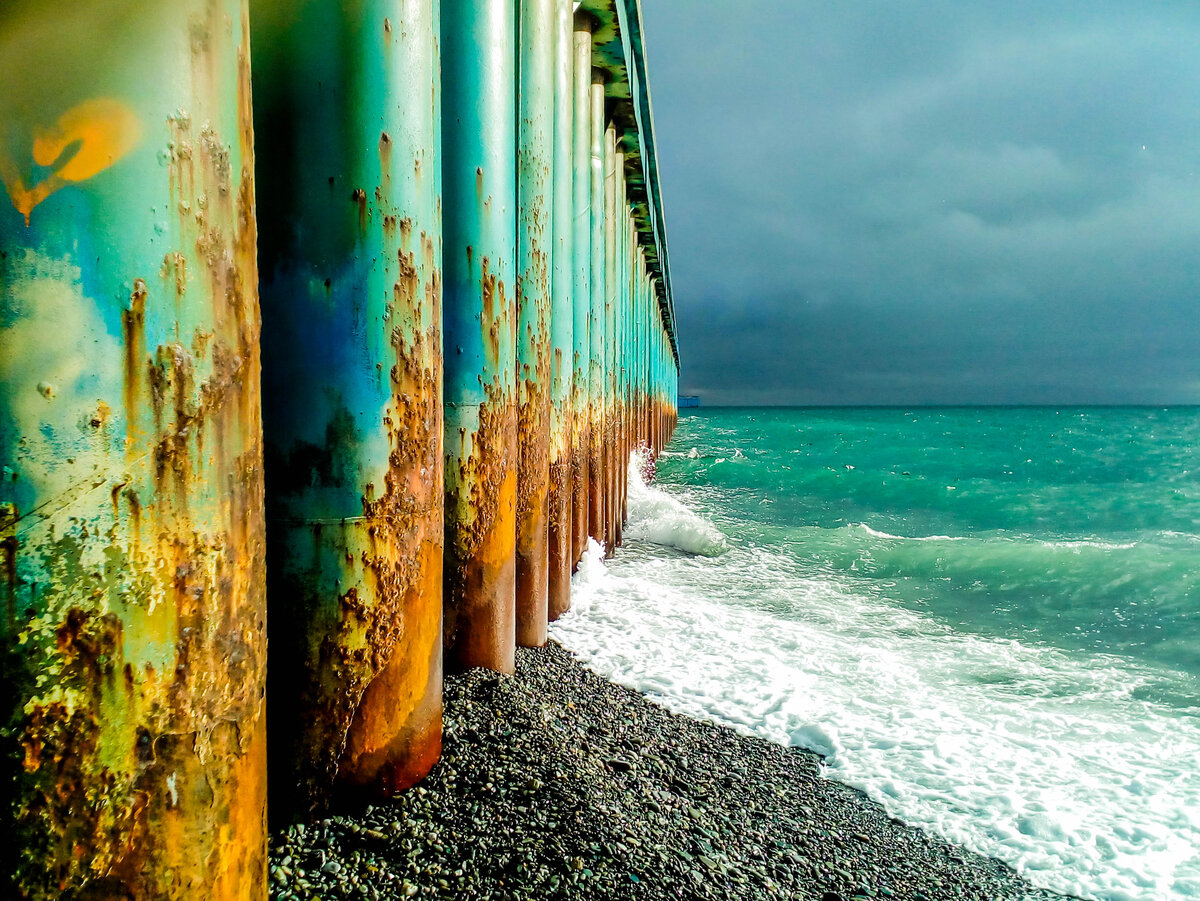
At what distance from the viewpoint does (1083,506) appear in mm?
19656

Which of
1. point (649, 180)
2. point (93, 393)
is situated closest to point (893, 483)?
point (649, 180)

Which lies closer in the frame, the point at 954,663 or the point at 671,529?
the point at 954,663

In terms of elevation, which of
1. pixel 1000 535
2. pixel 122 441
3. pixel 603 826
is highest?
pixel 122 441

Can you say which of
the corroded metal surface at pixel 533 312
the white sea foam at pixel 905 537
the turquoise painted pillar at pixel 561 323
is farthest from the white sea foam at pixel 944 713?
the white sea foam at pixel 905 537

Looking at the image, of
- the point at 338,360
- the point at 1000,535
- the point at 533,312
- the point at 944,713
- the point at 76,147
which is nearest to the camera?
the point at 76,147

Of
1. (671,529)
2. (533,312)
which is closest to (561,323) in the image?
(533,312)

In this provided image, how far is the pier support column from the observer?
10.5 ft

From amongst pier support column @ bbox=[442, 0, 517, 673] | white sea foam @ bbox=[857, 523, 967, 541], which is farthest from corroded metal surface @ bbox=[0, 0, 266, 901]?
white sea foam @ bbox=[857, 523, 967, 541]

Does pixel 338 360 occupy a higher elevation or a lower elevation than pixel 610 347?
lower

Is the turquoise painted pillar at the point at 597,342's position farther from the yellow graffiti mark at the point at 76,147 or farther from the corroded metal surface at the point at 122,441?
the yellow graffiti mark at the point at 76,147

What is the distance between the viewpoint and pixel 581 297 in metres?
6.12

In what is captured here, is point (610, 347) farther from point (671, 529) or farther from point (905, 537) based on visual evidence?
point (905, 537)

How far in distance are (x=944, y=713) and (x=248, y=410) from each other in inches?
188

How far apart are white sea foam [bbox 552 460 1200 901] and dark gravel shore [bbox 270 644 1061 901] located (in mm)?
335
